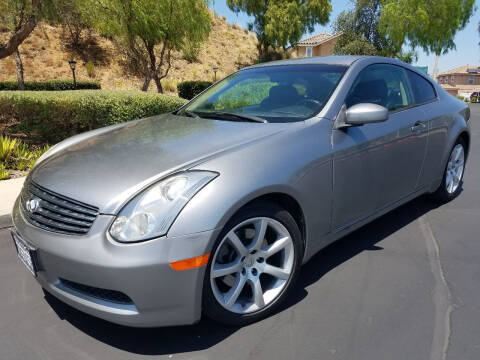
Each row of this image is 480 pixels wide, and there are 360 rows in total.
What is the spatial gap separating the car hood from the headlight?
0.06 metres

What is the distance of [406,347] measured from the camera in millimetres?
2131

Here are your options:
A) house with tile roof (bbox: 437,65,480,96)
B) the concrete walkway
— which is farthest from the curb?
house with tile roof (bbox: 437,65,480,96)

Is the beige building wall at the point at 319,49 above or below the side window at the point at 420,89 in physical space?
above

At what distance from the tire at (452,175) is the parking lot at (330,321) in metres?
1.03

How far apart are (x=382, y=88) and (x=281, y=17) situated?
31.1m

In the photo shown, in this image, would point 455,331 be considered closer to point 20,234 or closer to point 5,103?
point 20,234

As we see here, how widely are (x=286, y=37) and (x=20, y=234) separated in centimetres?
3310

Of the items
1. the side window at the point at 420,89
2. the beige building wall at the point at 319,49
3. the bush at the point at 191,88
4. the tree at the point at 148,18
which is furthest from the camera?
the beige building wall at the point at 319,49

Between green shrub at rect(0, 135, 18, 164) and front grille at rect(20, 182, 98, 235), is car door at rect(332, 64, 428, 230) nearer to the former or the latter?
front grille at rect(20, 182, 98, 235)

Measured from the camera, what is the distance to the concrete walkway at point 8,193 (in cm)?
418

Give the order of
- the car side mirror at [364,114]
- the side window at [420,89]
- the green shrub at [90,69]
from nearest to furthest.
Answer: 1. the car side mirror at [364,114]
2. the side window at [420,89]
3. the green shrub at [90,69]

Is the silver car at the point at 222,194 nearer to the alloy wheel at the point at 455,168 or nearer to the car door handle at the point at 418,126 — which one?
the car door handle at the point at 418,126

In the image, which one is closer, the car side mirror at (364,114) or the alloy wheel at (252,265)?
the alloy wheel at (252,265)

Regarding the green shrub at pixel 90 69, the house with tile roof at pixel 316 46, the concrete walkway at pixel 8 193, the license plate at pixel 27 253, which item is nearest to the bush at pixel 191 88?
the green shrub at pixel 90 69
